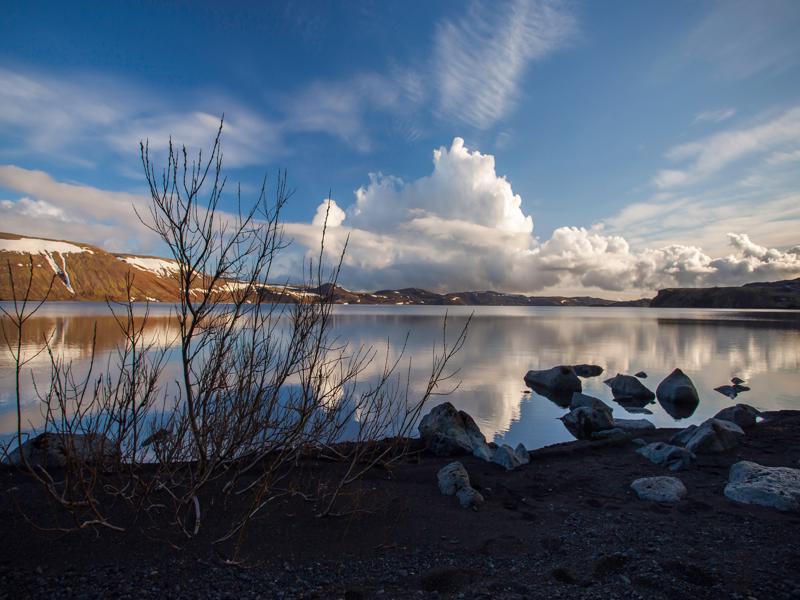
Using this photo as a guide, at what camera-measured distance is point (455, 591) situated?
16.4ft

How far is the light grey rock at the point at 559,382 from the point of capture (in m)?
22.6

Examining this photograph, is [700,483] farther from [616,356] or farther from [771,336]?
[771,336]

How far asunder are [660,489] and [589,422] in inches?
256

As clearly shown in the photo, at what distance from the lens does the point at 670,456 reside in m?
9.87

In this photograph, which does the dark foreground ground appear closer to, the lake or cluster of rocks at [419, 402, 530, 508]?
cluster of rocks at [419, 402, 530, 508]

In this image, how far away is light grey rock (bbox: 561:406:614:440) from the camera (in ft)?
46.6

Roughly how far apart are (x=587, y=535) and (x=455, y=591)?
101 inches

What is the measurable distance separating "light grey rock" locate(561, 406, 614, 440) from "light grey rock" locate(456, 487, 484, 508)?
7.81 metres

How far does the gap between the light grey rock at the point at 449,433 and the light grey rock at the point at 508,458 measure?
2.88ft

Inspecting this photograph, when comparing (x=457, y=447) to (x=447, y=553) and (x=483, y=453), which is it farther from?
(x=447, y=553)

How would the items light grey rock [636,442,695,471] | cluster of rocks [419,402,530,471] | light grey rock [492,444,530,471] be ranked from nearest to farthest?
light grey rock [636,442,695,471] < light grey rock [492,444,530,471] < cluster of rocks [419,402,530,471]

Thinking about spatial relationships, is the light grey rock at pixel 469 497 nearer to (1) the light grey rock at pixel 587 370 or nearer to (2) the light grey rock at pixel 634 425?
(2) the light grey rock at pixel 634 425

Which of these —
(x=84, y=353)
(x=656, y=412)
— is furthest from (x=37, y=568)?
(x=84, y=353)

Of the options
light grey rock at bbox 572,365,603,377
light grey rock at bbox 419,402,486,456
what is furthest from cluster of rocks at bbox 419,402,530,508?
light grey rock at bbox 572,365,603,377
